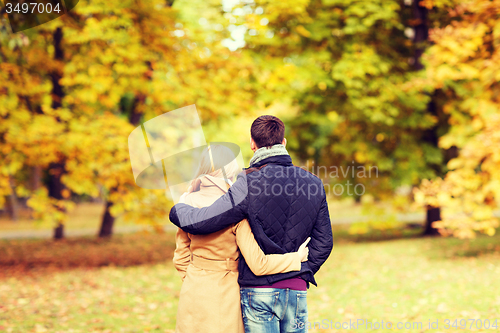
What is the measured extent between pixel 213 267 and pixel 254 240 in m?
0.31

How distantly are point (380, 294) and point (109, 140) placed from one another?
5573 millimetres

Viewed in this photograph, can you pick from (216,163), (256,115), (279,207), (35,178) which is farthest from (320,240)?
(35,178)

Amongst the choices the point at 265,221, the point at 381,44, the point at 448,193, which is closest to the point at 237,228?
the point at 265,221

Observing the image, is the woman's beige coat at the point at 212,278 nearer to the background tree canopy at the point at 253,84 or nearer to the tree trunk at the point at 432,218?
the background tree canopy at the point at 253,84

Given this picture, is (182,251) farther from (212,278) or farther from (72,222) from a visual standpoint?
(72,222)

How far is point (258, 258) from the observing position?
2045 millimetres

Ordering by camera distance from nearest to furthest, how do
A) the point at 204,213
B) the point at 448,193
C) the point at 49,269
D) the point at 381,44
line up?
1. the point at 204,213
2. the point at 448,193
3. the point at 49,269
4. the point at 381,44

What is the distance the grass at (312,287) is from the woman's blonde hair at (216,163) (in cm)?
347

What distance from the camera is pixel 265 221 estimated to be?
208 centimetres

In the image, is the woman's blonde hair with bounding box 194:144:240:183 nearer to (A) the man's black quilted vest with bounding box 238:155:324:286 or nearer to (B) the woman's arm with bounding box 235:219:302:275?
(A) the man's black quilted vest with bounding box 238:155:324:286

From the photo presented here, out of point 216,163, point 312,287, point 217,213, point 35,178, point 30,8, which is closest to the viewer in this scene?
point 217,213

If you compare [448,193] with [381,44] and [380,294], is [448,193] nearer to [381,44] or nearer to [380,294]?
[380,294]

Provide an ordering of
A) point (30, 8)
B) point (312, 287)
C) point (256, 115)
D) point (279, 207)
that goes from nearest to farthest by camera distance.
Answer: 1. point (279, 207)
2. point (30, 8)
3. point (312, 287)
4. point (256, 115)

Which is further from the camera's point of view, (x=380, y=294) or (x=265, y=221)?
(x=380, y=294)
